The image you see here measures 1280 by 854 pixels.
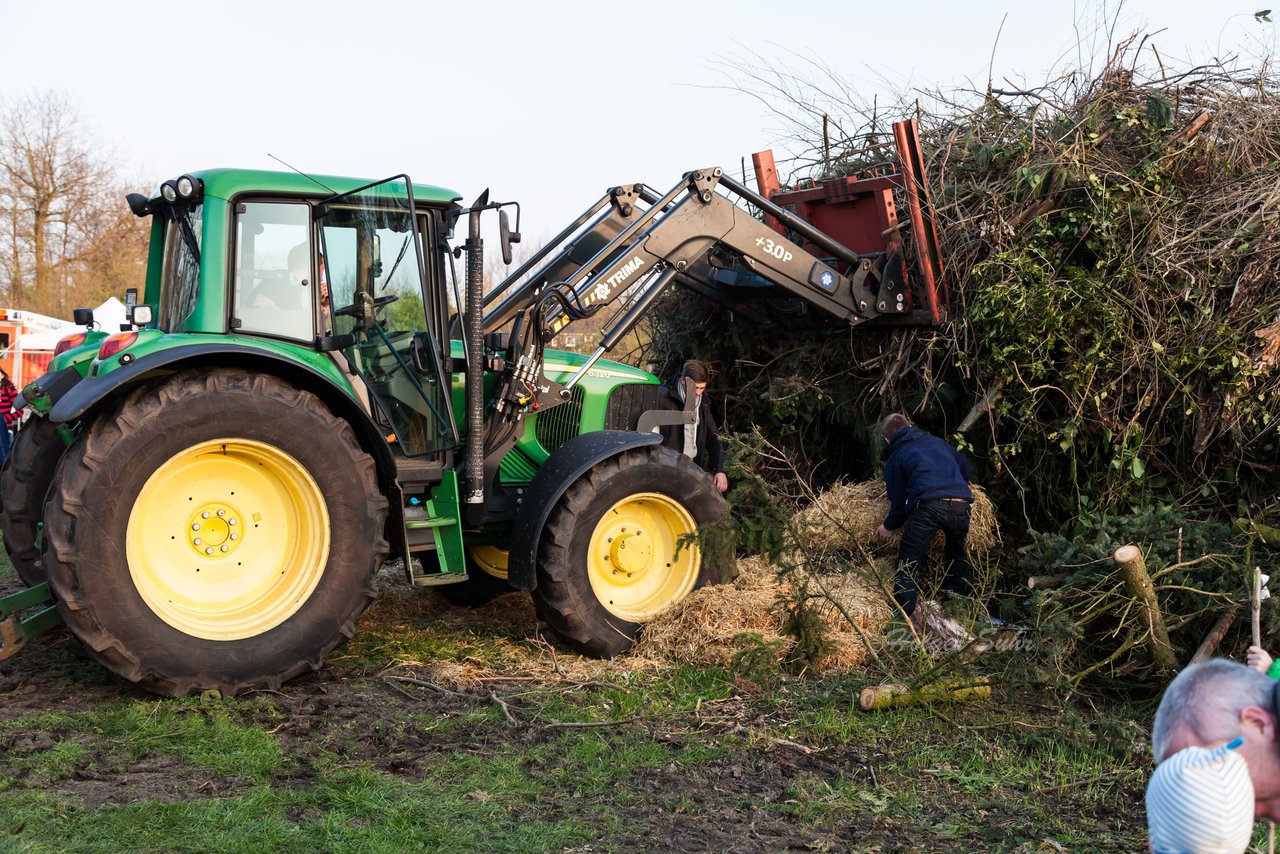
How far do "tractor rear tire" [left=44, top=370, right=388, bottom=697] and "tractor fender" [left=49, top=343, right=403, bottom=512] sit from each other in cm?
8

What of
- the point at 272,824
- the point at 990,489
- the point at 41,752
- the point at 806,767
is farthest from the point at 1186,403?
the point at 41,752

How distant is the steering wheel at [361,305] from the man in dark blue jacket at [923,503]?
3.15 metres

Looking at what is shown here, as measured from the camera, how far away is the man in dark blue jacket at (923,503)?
21.8ft

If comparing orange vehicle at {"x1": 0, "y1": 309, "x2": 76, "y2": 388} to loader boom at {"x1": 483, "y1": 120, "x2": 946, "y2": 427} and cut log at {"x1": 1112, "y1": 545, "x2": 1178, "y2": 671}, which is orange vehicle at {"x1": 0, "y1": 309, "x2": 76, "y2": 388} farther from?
cut log at {"x1": 1112, "y1": 545, "x2": 1178, "y2": 671}

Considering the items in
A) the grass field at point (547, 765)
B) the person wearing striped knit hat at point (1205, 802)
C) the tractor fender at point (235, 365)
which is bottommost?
the grass field at point (547, 765)

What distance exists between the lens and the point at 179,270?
5.88m

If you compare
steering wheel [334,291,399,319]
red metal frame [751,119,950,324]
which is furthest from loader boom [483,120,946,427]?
steering wheel [334,291,399,319]

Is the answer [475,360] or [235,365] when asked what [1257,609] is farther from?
[235,365]

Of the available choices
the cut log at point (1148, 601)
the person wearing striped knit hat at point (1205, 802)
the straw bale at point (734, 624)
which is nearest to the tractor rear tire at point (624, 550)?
the straw bale at point (734, 624)

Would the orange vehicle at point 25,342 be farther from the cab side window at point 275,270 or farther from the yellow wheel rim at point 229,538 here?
the yellow wheel rim at point 229,538

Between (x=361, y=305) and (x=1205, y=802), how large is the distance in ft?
15.7

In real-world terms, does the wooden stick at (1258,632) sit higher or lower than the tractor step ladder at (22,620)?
higher

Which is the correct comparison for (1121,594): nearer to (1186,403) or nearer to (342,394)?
(1186,403)

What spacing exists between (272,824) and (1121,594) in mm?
3880
